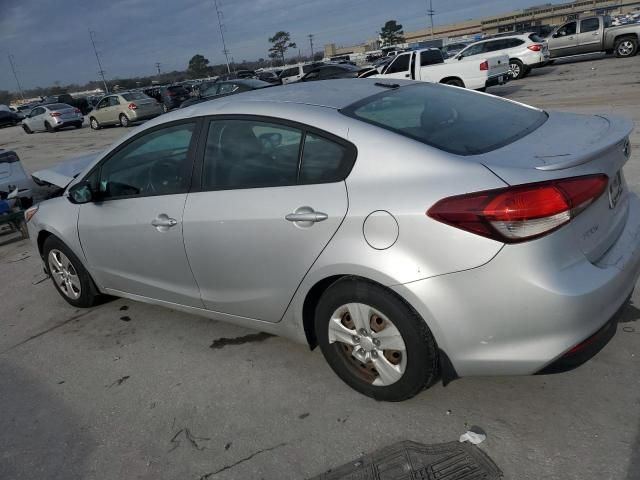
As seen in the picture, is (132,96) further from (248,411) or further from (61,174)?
(248,411)

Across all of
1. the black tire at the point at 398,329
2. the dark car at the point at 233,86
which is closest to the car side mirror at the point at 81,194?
the black tire at the point at 398,329

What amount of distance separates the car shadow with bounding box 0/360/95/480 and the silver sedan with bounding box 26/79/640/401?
933 millimetres

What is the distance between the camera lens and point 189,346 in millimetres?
3631

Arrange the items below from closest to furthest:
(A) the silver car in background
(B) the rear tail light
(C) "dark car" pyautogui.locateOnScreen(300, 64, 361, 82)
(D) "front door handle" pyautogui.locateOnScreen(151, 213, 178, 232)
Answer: (B) the rear tail light, (D) "front door handle" pyautogui.locateOnScreen(151, 213, 178, 232), (C) "dark car" pyautogui.locateOnScreen(300, 64, 361, 82), (A) the silver car in background

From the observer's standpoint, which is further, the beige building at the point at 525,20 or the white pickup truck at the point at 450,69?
the beige building at the point at 525,20

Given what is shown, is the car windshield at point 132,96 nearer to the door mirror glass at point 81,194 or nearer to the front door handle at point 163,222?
the door mirror glass at point 81,194

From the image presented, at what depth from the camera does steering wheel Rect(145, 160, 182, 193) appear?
331cm

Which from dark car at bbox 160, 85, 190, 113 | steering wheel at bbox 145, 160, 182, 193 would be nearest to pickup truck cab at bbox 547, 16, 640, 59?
dark car at bbox 160, 85, 190, 113

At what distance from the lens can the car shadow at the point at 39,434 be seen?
8.69 ft

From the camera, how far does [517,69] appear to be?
20750 mm

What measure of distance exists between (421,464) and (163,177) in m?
2.32

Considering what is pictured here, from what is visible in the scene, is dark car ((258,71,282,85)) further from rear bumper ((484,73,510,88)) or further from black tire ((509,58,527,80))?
rear bumper ((484,73,510,88))

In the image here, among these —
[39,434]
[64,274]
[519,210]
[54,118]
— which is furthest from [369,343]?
[54,118]

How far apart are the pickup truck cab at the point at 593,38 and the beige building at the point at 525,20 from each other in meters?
25.6
